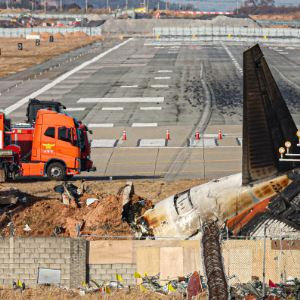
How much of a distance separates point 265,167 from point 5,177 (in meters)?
21.5

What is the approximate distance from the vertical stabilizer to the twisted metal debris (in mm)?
2268

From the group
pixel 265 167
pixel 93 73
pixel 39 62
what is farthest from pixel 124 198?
pixel 39 62

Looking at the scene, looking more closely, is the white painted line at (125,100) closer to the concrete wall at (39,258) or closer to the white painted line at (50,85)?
the white painted line at (50,85)

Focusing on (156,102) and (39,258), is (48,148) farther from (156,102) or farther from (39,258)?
(156,102)

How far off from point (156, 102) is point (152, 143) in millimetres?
24174

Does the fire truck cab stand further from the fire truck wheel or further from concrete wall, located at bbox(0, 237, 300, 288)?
concrete wall, located at bbox(0, 237, 300, 288)

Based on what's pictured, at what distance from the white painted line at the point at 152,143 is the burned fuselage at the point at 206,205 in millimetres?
30828

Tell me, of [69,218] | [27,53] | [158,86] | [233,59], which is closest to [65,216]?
[69,218]

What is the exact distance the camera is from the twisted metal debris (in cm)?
2592

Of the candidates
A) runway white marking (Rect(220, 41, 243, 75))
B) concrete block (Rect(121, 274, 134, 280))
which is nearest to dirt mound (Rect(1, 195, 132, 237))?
concrete block (Rect(121, 274, 134, 280))

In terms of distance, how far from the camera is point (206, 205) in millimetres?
31156

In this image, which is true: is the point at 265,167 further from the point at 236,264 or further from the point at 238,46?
the point at 238,46

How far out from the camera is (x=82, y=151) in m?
50.0

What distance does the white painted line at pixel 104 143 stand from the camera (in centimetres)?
6331
